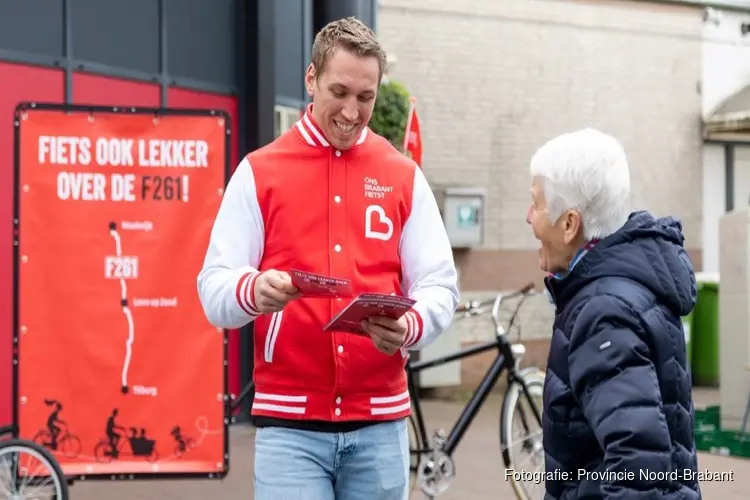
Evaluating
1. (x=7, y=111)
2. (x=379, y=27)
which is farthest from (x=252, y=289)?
(x=379, y=27)

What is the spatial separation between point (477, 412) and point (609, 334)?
14.4 ft

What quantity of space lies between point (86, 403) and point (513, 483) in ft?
8.16

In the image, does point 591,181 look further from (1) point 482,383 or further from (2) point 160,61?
(2) point 160,61

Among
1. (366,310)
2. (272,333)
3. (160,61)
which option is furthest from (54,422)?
(160,61)

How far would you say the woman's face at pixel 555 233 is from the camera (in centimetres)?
271

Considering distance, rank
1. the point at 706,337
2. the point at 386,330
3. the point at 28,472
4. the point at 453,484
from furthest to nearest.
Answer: the point at 706,337, the point at 453,484, the point at 28,472, the point at 386,330

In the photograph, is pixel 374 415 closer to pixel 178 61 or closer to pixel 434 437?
pixel 434 437

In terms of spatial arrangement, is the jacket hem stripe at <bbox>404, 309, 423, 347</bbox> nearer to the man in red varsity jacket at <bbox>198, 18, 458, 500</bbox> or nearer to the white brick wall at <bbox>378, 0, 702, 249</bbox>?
the man in red varsity jacket at <bbox>198, 18, 458, 500</bbox>

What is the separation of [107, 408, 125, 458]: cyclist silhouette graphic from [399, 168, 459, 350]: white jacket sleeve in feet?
9.48

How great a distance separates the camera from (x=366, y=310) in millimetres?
2789

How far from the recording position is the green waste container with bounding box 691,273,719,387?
14484mm

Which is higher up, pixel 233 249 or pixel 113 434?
pixel 233 249

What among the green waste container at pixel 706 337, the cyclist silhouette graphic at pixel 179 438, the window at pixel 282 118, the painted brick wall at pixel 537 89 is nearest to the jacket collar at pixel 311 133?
the cyclist silhouette graphic at pixel 179 438

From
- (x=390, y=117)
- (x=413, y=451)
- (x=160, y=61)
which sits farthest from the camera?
(x=390, y=117)
